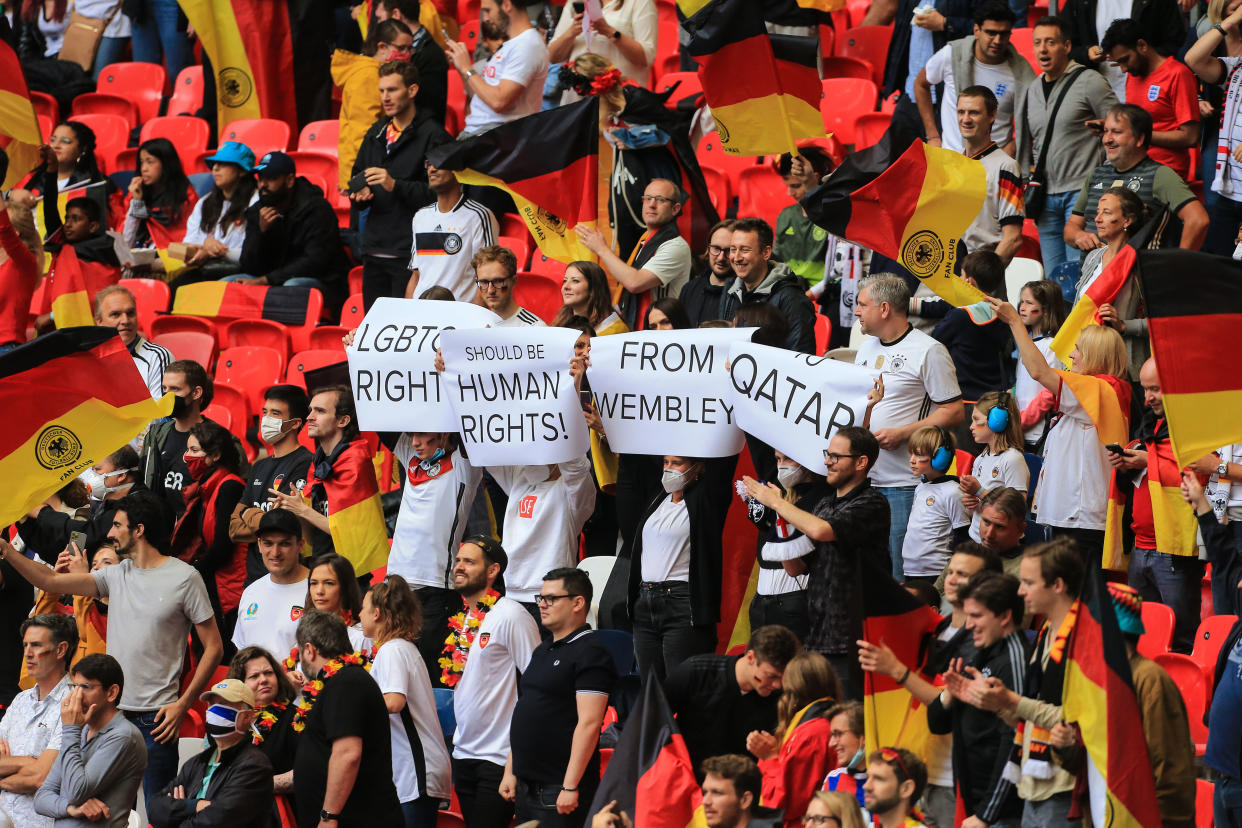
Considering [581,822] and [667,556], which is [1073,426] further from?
[581,822]

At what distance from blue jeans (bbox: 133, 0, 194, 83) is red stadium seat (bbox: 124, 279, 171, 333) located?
4012mm

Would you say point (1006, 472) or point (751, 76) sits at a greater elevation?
point (751, 76)

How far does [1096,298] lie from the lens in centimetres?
898

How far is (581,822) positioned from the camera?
7336 millimetres

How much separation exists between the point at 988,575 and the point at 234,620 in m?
4.66

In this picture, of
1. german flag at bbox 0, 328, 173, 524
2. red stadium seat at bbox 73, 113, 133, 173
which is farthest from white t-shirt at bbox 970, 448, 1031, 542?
red stadium seat at bbox 73, 113, 133, 173

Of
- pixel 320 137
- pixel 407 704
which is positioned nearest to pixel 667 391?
pixel 407 704

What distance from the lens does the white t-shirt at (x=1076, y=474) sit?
841 cm

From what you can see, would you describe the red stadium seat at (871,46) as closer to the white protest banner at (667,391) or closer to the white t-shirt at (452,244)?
the white t-shirt at (452,244)

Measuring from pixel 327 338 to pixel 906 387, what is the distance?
15.7 feet

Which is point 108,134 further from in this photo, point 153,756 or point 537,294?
point 153,756

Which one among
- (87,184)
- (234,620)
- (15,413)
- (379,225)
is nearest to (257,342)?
(379,225)

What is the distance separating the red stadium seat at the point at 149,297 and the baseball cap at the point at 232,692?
6073mm

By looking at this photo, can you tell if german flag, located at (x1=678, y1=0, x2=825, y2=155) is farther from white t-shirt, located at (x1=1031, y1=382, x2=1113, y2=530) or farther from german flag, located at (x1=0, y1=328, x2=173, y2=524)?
german flag, located at (x1=0, y1=328, x2=173, y2=524)
